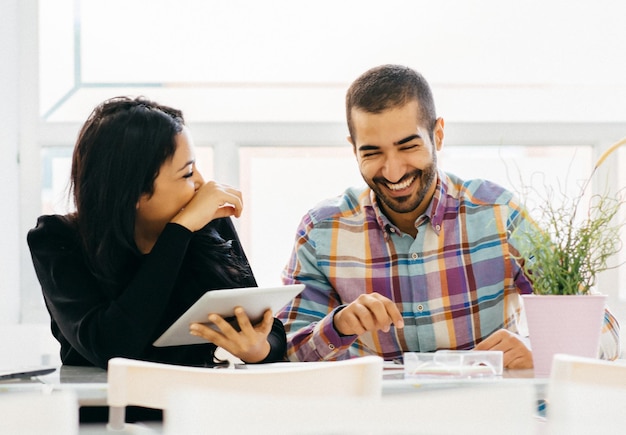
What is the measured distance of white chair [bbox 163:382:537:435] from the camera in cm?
Answer: 82

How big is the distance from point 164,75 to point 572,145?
60.8 inches

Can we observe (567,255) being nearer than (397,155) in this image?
Yes

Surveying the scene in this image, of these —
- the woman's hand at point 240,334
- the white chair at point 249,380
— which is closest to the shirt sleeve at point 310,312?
the woman's hand at point 240,334

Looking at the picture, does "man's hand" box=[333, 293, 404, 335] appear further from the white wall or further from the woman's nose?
the white wall

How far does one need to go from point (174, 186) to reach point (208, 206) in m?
0.10

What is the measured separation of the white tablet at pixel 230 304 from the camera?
5.27 feet

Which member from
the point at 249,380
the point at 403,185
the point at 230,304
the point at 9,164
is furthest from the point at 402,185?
the point at 9,164

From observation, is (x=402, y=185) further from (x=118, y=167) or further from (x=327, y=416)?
(x=327, y=416)

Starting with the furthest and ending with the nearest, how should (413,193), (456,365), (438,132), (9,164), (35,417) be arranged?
(9,164) < (438,132) < (413,193) < (456,365) < (35,417)

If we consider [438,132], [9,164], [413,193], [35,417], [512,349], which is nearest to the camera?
[35,417]

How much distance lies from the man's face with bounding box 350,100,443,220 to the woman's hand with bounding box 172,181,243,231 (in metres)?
0.35

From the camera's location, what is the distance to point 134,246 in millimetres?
2080

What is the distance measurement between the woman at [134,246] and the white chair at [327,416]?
960 millimetres

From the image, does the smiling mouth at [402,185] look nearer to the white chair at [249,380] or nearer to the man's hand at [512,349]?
the man's hand at [512,349]
